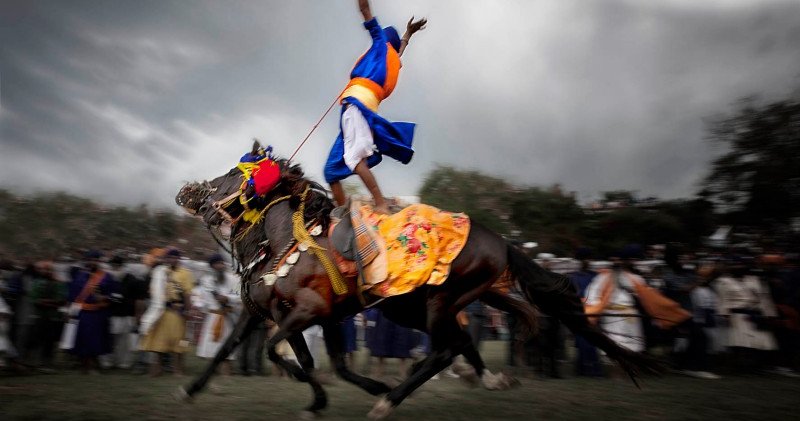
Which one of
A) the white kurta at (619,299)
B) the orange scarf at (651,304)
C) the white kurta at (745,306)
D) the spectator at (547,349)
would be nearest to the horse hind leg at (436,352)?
the white kurta at (619,299)

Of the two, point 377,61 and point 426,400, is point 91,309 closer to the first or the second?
point 426,400

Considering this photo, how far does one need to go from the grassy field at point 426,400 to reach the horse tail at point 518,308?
819 millimetres

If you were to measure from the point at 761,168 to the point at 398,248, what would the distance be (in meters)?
17.1

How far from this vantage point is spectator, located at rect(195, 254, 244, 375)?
35.2 ft

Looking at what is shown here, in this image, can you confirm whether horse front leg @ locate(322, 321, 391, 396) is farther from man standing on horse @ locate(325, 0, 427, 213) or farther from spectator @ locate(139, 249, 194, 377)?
spectator @ locate(139, 249, 194, 377)

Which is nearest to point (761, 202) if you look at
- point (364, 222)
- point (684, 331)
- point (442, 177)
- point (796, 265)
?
point (796, 265)

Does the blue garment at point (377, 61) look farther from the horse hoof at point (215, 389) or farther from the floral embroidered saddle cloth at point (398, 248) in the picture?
the horse hoof at point (215, 389)

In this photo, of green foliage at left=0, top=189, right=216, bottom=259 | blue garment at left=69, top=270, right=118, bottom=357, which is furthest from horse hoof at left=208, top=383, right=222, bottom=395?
green foliage at left=0, top=189, right=216, bottom=259

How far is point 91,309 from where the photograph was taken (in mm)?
10383

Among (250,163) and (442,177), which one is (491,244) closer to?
(250,163)

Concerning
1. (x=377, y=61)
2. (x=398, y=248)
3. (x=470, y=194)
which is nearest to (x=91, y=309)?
(x=398, y=248)

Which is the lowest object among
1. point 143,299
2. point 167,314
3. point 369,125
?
point 167,314

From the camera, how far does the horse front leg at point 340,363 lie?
635 cm

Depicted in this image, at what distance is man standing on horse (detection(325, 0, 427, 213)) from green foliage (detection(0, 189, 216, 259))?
42.4ft
